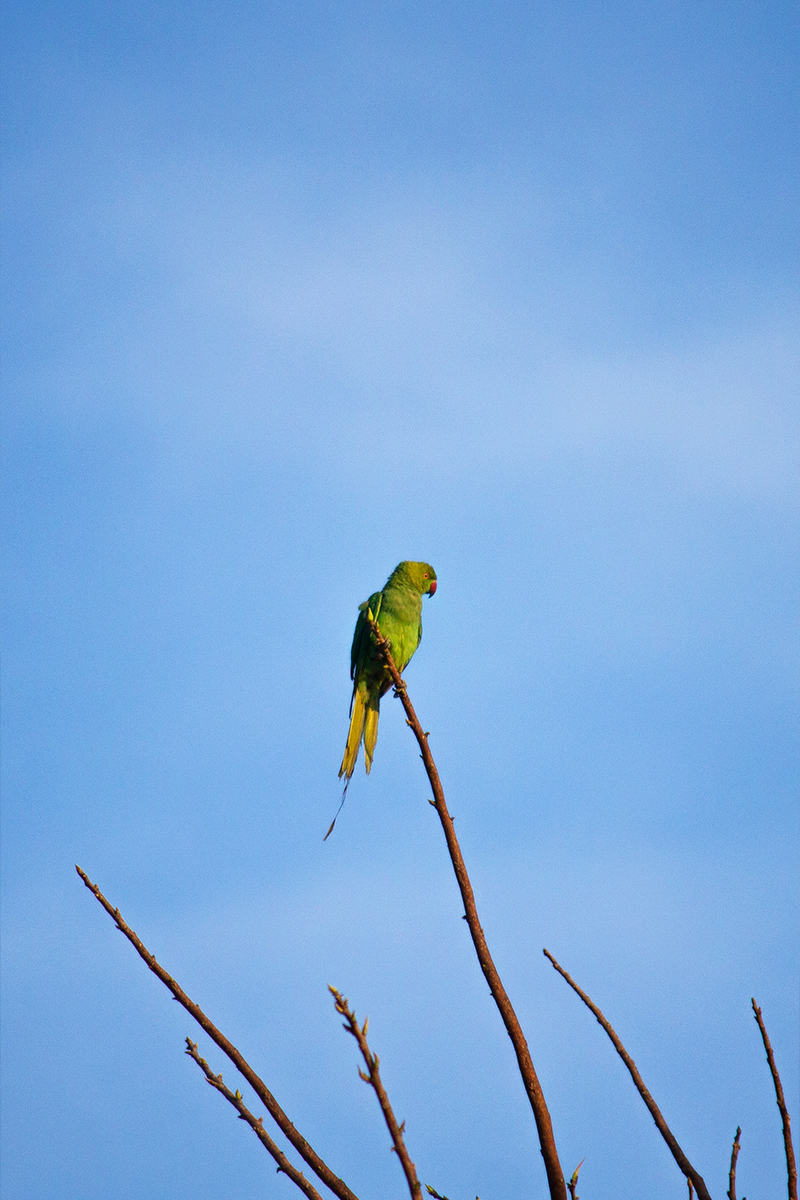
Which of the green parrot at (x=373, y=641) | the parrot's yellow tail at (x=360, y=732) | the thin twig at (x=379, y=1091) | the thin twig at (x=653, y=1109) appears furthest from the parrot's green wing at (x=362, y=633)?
the thin twig at (x=379, y=1091)

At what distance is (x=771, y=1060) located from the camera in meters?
2.13

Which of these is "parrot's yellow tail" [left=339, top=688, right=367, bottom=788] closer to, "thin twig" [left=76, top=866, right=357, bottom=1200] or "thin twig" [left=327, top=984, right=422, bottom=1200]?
"thin twig" [left=76, top=866, right=357, bottom=1200]

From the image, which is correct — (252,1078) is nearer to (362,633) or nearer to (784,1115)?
(784,1115)

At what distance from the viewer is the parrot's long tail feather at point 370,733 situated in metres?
6.07

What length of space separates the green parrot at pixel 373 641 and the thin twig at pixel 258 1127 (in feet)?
11.7

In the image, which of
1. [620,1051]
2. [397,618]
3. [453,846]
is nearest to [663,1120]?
[620,1051]

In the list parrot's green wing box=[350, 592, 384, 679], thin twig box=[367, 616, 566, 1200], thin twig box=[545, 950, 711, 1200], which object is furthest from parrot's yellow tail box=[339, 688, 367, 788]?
thin twig box=[545, 950, 711, 1200]

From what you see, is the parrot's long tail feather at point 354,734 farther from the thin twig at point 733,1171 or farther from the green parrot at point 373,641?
the thin twig at point 733,1171

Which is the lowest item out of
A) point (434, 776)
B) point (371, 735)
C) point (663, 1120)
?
point (663, 1120)

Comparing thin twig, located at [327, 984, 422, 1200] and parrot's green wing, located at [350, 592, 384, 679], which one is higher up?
parrot's green wing, located at [350, 592, 384, 679]

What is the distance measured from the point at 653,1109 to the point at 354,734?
13.3ft

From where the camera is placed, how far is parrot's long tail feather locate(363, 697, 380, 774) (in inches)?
239

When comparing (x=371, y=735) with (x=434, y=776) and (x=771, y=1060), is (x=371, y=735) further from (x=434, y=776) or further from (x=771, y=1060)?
(x=771, y=1060)

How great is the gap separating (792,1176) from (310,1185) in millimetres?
1047
